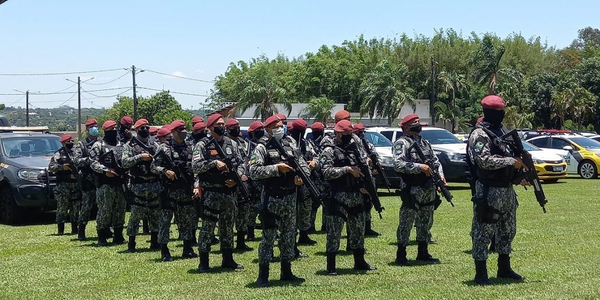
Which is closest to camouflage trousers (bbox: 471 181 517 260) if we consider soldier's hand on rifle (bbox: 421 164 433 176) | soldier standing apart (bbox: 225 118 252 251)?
soldier's hand on rifle (bbox: 421 164 433 176)

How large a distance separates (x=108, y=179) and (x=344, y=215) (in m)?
4.88

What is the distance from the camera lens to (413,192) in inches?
402

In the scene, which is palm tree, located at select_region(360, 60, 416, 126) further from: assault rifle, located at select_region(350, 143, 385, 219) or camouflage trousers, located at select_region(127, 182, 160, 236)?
assault rifle, located at select_region(350, 143, 385, 219)

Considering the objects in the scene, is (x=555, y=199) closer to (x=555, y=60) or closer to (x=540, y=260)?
(x=540, y=260)

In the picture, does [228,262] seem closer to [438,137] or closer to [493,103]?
[493,103]

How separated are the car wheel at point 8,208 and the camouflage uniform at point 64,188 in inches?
92.3

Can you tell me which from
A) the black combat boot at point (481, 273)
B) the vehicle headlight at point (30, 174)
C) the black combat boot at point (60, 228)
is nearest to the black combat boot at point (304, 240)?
the black combat boot at point (481, 273)

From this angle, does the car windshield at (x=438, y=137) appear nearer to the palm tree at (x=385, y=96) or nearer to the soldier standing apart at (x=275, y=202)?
the soldier standing apart at (x=275, y=202)

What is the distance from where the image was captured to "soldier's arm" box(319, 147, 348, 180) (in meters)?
9.17

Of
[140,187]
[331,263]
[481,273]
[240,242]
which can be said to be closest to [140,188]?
[140,187]

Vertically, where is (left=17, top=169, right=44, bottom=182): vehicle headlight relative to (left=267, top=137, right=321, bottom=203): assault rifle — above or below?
below

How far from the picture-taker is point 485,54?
224 feet

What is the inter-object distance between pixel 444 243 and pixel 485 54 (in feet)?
193

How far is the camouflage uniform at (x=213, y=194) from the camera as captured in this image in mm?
9711
